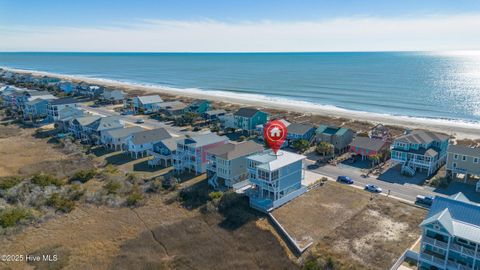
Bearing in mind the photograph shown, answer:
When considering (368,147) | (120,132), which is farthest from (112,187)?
(368,147)

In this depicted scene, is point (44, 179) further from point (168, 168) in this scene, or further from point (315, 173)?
point (315, 173)

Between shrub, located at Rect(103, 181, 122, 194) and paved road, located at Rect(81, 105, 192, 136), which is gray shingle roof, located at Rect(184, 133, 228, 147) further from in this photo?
paved road, located at Rect(81, 105, 192, 136)

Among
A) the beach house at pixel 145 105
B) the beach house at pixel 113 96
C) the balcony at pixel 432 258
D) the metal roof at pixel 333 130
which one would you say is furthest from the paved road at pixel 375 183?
the beach house at pixel 113 96

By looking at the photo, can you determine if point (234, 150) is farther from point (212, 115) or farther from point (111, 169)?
point (212, 115)

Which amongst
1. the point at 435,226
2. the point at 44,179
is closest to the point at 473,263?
the point at 435,226

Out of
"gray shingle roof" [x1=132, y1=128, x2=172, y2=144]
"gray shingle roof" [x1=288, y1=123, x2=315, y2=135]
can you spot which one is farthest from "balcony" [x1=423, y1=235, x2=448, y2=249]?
"gray shingle roof" [x1=132, y1=128, x2=172, y2=144]

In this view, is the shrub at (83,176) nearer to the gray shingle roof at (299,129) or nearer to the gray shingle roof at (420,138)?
the gray shingle roof at (299,129)
